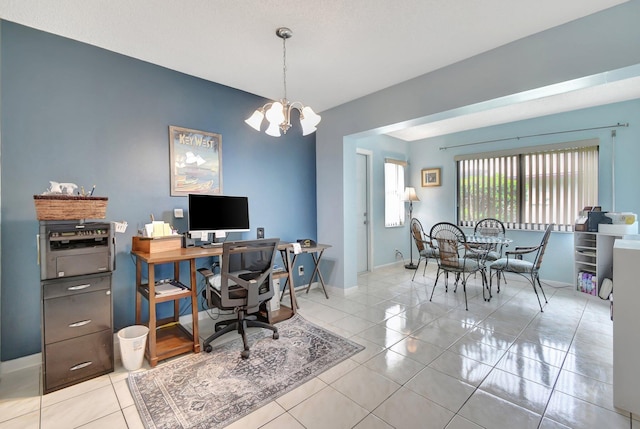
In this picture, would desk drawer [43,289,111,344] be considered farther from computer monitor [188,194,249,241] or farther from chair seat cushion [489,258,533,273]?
chair seat cushion [489,258,533,273]

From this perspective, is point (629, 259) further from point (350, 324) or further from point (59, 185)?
point (59, 185)

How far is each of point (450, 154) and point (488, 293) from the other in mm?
2694

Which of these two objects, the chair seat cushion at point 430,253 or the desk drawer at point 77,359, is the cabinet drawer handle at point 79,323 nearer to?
the desk drawer at point 77,359

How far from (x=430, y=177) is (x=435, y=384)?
4.34 meters

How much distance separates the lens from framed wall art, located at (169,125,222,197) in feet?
9.21

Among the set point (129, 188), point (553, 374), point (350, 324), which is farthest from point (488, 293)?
point (129, 188)

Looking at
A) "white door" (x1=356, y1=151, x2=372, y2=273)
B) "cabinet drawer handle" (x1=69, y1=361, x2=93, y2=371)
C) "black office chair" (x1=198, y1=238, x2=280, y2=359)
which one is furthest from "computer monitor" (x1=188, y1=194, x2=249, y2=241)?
"white door" (x1=356, y1=151, x2=372, y2=273)

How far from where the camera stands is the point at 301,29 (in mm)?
2129

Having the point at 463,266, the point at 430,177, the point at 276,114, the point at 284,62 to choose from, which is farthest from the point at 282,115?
the point at 430,177

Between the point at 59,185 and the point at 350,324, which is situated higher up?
the point at 59,185

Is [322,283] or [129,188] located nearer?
[129,188]

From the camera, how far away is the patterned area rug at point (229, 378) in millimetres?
1636

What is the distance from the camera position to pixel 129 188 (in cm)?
254

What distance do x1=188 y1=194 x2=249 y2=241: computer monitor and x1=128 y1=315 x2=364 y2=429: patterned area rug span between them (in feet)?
3.61
